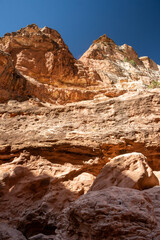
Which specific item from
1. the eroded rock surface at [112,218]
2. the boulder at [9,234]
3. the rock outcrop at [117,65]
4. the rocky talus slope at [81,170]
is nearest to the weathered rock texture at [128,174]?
the rocky talus slope at [81,170]

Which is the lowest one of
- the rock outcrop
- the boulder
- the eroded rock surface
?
the boulder

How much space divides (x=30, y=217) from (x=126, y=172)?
289cm

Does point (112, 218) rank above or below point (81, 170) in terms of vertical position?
above

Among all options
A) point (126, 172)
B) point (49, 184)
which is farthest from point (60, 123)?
point (126, 172)

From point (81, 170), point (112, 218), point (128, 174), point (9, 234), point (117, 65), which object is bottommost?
point (9, 234)

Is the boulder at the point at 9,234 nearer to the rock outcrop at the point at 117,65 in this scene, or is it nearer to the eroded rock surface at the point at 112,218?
the eroded rock surface at the point at 112,218

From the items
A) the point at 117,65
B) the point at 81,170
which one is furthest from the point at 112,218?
the point at 117,65

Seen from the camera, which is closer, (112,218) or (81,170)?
(112,218)

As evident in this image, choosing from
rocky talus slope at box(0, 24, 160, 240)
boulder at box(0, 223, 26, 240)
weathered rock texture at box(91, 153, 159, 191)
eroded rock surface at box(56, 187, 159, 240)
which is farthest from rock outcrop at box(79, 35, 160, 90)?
boulder at box(0, 223, 26, 240)

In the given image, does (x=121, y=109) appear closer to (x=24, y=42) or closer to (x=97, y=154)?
(x=97, y=154)

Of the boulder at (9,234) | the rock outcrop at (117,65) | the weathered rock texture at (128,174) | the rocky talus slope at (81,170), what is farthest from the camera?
the rock outcrop at (117,65)

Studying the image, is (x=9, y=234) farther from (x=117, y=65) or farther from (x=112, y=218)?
(x=117, y=65)

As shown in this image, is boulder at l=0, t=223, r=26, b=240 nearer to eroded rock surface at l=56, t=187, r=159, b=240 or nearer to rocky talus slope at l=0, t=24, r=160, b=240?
rocky talus slope at l=0, t=24, r=160, b=240

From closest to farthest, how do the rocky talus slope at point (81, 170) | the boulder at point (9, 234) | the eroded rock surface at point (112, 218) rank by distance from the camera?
the eroded rock surface at point (112, 218)
the rocky talus slope at point (81, 170)
the boulder at point (9, 234)
